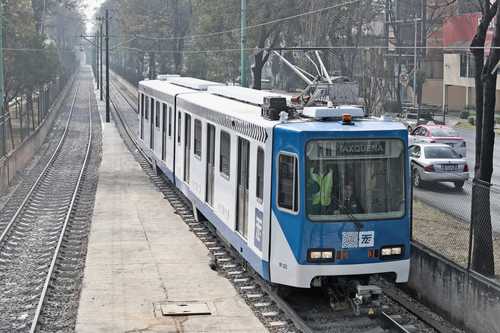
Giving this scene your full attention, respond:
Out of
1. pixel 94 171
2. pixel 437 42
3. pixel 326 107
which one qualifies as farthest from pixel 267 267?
pixel 437 42

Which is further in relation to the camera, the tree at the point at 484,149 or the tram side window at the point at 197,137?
the tram side window at the point at 197,137

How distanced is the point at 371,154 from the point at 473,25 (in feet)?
172

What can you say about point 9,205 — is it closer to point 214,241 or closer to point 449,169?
point 214,241

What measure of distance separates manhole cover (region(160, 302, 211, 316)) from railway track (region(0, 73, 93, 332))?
73.9 inches

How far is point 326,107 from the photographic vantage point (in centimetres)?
1310

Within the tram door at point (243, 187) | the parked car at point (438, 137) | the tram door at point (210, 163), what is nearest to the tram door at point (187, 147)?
the tram door at point (210, 163)

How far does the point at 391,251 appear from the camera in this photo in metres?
12.3

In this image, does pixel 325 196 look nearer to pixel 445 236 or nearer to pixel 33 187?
pixel 445 236

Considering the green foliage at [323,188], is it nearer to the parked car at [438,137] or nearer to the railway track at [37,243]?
the railway track at [37,243]

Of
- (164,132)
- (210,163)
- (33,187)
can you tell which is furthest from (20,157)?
(210,163)

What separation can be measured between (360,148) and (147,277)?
496 centimetres

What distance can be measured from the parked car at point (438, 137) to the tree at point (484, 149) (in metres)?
16.3

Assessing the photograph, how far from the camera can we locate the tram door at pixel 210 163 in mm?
16688

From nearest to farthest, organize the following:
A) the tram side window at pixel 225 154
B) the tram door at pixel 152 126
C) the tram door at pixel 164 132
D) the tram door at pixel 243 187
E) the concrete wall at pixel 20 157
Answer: the tram door at pixel 243 187 → the tram side window at pixel 225 154 → the tram door at pixel 164 132 → the tram door at pixel 152 126 → the concrete wall at pixel 20 157
